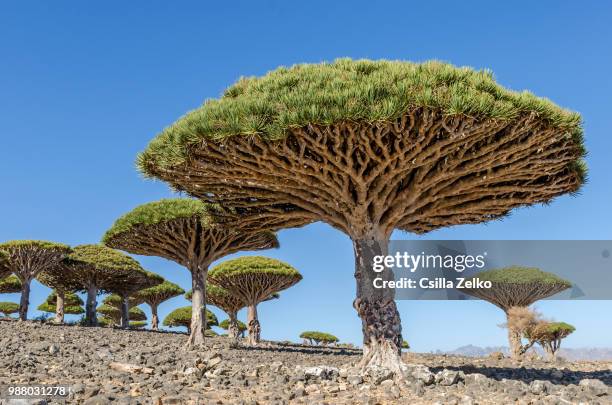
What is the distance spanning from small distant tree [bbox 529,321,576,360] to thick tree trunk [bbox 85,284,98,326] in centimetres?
2841

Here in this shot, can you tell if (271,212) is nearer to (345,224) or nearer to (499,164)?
(345,224)

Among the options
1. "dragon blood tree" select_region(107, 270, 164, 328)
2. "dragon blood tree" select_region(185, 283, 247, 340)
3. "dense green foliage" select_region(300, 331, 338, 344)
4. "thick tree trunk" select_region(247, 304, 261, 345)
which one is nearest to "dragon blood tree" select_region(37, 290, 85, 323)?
"dragon blood tree" select_region(107, 270, 164, 328)

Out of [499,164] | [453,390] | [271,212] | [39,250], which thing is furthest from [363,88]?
[39,250]

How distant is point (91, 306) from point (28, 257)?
16.7 ft

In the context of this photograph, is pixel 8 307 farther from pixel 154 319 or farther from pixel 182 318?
pixel 154 319

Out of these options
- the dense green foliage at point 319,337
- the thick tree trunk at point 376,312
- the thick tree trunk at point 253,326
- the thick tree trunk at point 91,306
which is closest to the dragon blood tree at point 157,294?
the thick tree trunk at point 91,306

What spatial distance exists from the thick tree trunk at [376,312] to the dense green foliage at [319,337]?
4930cm

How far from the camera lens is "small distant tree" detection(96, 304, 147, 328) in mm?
55891

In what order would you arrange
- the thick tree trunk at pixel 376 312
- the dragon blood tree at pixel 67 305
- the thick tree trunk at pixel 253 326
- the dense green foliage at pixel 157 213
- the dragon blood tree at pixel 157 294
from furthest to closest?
the dragon blood tree at pixel 67 305 < the dragon blood tree at pixel 157 294 < the thick tree trunk at pixel 253 326 < the dense green foliage at pixel 157 213 < the thick tree trunk at pixel 376 312

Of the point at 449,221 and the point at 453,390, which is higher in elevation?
the point at 449,221

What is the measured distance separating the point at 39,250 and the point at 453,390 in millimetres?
25903

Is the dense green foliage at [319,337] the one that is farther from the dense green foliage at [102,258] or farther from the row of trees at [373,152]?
the row of trees at [373,152]

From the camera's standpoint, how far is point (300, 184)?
10.3 m

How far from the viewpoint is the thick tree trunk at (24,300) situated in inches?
1073
